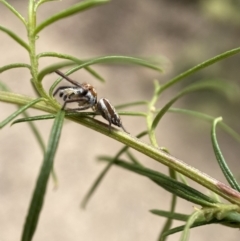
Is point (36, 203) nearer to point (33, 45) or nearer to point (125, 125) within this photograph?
point (33, 45)

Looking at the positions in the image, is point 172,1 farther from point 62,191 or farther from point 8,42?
point 62,191

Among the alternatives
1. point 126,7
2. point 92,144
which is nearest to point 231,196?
point 92,144

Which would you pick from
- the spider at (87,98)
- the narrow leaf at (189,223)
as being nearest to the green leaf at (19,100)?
the spider at (87,98)

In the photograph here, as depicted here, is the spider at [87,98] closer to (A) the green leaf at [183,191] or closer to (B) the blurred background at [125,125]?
(A) the green leaf at [183,191]

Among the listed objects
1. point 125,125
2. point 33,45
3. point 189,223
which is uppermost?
point 125,125

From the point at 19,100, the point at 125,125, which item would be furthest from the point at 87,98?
the point at 125,125

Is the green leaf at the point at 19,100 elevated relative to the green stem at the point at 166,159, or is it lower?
elevated

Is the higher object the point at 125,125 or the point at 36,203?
the point at 125,125

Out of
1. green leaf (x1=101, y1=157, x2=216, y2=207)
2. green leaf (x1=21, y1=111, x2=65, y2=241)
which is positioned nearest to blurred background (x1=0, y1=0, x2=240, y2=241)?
green leaf (x1=101, y1=157, x2=216, y2=207)
